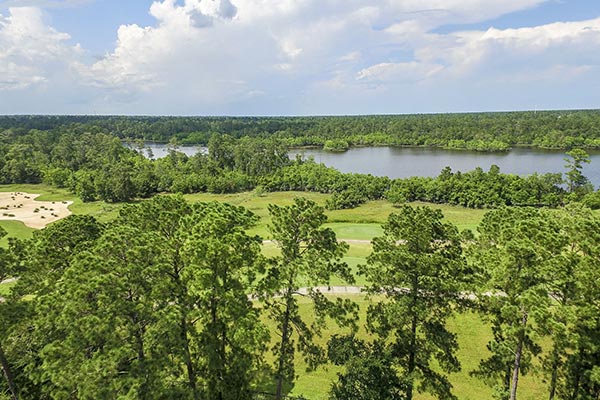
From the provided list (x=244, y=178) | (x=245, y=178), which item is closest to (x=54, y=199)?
(x=244, y=178)

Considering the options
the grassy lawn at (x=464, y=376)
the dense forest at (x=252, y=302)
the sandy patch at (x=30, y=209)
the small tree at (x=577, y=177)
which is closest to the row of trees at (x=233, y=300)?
the dense forest at (x=252, y=302)

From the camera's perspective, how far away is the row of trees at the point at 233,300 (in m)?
9.38

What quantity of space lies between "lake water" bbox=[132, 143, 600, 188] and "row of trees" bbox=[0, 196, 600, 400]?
66427 millimetres

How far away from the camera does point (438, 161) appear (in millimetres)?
94125

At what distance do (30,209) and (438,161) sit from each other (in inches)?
3303

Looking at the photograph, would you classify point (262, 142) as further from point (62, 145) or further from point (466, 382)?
point (466, 382)

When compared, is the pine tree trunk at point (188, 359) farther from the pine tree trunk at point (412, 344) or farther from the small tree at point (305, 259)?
the pine tree trunk at point (412, 344)

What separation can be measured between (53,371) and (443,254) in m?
11.7

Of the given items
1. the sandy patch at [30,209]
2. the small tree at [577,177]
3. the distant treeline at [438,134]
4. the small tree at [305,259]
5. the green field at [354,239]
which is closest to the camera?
the small tree at [305,259]

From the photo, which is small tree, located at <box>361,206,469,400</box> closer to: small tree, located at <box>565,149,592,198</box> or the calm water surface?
small tree, located at <box>565,149,592,198</box>

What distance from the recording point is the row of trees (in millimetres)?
9375

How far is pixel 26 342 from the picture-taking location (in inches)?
450

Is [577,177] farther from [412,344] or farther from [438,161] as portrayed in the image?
[412,344]

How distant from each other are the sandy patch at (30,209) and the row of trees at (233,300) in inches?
1663
